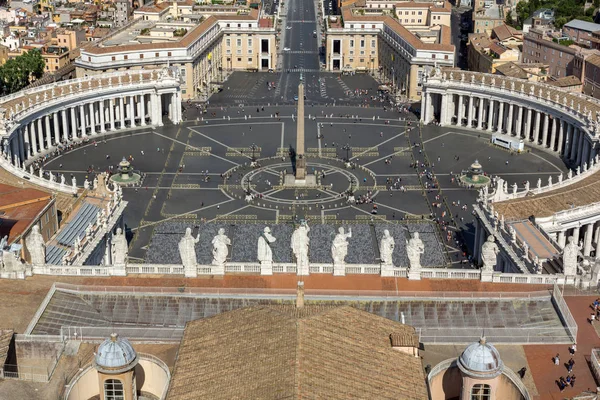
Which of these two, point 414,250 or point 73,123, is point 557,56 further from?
point 414,250

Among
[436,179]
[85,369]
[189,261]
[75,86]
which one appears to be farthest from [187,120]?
[85,369]

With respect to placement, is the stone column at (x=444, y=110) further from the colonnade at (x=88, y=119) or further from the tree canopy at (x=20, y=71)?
the tree canopy at (x=20, y=71)

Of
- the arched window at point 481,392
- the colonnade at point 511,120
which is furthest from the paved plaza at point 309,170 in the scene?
the arched window at point 481,392

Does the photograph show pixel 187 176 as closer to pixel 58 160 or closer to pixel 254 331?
pixel 58 160

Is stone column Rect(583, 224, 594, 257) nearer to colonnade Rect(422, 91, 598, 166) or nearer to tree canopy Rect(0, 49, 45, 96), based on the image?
colonnade Rect(422, 91, 598, 166)


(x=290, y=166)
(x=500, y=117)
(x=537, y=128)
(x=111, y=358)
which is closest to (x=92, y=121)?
(x=290, y=166)

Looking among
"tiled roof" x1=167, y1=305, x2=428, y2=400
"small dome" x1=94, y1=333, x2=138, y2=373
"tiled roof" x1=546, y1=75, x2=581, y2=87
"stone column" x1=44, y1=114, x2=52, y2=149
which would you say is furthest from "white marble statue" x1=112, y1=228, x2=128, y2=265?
"tiled roof" x1=546, y1=75, x2=581, y2=87
